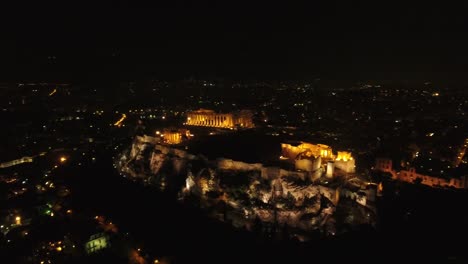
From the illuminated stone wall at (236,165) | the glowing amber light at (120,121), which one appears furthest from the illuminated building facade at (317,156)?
the glowing amber light at (120,121)

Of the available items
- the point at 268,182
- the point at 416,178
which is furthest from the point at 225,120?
the point at 416,178

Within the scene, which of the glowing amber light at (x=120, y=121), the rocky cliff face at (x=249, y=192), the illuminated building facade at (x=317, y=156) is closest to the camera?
the rocky cliff face at (x=249, y=192)

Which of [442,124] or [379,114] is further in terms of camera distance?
[379,114]

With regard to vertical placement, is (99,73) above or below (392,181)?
above

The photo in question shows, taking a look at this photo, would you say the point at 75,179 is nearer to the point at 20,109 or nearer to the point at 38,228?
the point at 38,228

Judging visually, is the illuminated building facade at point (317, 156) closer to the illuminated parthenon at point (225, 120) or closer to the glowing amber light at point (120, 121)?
the illuminated parthenon at point (225, 120)

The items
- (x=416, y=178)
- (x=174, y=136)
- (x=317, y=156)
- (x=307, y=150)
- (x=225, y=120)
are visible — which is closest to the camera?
(x=317, y=156)

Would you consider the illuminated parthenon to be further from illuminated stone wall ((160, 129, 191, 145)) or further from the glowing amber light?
the glowing amber light

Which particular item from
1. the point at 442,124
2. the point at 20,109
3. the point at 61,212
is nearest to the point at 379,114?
the point at 442,124

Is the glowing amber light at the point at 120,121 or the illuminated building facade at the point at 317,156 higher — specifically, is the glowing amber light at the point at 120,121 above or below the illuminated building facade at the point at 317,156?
below

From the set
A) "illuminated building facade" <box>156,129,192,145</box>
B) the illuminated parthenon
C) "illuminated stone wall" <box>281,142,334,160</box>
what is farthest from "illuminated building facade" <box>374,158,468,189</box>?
the illuminated parthenon

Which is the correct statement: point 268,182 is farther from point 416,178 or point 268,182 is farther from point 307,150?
point 416,178
